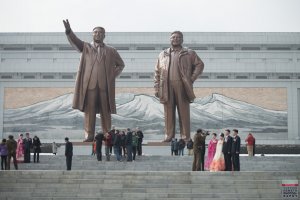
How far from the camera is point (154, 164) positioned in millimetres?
14336

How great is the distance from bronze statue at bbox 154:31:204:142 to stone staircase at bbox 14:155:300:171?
203 centimetres

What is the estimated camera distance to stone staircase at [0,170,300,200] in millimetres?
10891

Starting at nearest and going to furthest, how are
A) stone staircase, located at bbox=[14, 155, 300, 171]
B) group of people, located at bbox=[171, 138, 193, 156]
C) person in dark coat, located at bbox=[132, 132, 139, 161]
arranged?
1. stone staircase, located at bbox=[14, 155, 300, 171]
2. person in dark coat, located at bbox=[132, 132, 139, 161]
3. group of people, located at bbox=[171, 138, 193, 156]

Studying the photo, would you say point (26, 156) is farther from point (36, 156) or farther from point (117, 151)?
point (117, 151)

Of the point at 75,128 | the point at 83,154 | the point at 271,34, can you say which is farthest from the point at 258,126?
the point at 83,154

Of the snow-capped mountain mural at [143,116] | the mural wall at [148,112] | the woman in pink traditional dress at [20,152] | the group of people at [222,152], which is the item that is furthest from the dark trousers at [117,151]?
the snow-capped mountain mural at [143,116]

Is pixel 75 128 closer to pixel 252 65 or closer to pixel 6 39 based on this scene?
pixel 6 39

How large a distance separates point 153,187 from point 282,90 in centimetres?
3029

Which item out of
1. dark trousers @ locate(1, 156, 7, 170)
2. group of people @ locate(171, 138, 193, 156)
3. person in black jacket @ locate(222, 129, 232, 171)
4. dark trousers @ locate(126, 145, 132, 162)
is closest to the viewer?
person in black jacket @ locate(222, 129, 232, 171)

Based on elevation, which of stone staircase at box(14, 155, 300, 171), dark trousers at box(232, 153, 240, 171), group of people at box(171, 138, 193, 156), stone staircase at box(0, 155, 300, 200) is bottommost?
stone staircase at box(0, 155, 300, 200)

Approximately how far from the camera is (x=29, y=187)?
11.3m

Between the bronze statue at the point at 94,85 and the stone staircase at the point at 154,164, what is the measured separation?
4.92 feet

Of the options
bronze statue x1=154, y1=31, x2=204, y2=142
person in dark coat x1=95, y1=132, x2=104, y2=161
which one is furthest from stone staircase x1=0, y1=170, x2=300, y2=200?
bronze statue x1=154, y1=31, x2=204, y2=142

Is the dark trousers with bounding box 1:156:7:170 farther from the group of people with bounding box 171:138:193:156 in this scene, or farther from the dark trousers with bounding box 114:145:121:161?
the group of people with bounding box 171:138:193:156
